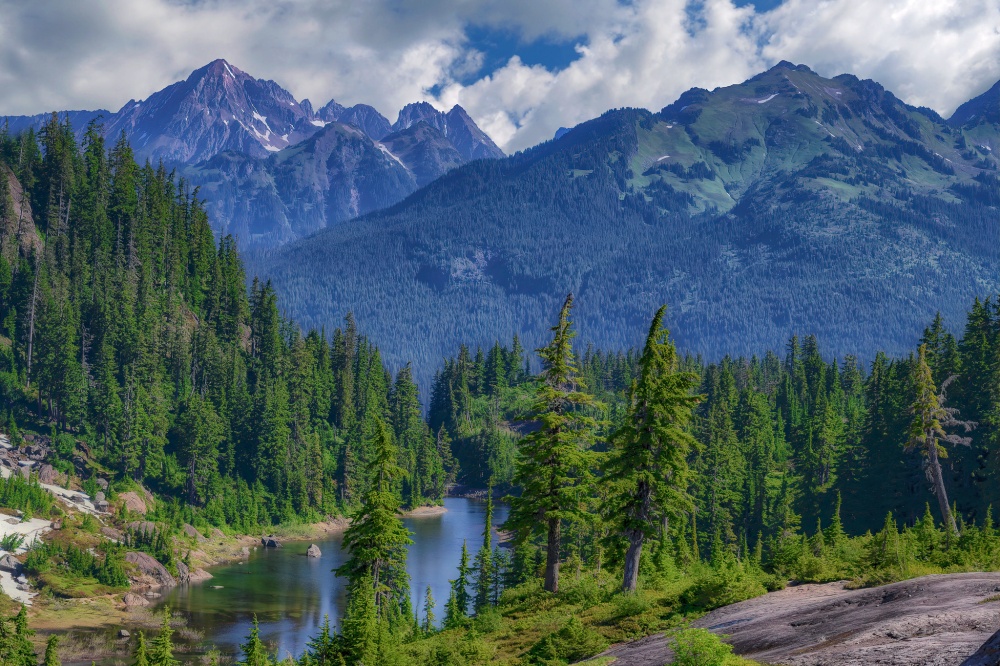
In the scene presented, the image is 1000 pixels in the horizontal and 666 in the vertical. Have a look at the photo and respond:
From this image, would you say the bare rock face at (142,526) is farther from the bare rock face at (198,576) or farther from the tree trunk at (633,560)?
the tree trunk at (633,560)

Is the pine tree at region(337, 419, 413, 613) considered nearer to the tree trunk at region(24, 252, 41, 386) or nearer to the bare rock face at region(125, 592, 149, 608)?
the bare rock face at region(125, 592, 149, 608)

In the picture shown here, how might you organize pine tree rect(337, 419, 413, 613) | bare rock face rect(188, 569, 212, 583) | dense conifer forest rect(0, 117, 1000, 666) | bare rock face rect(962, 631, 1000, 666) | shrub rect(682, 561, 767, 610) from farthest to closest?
bare rock face rect(188, 569, 212, 583) < pine tree rect(337, 419, 413, 613) < dense conifer forest rect(0, 117, 1000, 666) < shrub rect(682, 561, 767, 610) < bare rock face rect(962, 631, 1000, 666)

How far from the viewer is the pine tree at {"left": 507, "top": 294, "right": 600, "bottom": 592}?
44125 millimetres

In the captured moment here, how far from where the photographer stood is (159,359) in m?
143

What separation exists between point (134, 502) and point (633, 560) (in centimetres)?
9412

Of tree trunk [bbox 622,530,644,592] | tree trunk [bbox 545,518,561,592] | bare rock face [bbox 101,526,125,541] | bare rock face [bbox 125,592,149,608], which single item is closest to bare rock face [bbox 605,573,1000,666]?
tree trunk [bbox 622,530,644,592]

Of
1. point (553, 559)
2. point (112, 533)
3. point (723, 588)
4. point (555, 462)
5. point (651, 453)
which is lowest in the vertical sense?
point (112, 533)

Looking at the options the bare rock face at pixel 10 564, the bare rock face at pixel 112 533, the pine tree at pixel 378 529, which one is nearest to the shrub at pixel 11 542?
the bare rock face at pixel 10 564

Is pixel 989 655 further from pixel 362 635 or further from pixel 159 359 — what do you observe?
pixel 159 359

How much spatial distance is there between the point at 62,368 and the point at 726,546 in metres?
91.1

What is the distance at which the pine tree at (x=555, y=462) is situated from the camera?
44125 millimetres

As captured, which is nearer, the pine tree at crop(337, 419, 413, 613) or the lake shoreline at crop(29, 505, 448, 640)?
the pine tree at crop(337, 419, 413, 613)

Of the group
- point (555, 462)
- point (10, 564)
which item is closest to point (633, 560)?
point (555, 462)

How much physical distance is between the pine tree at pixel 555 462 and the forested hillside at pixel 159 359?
85.7 meters
